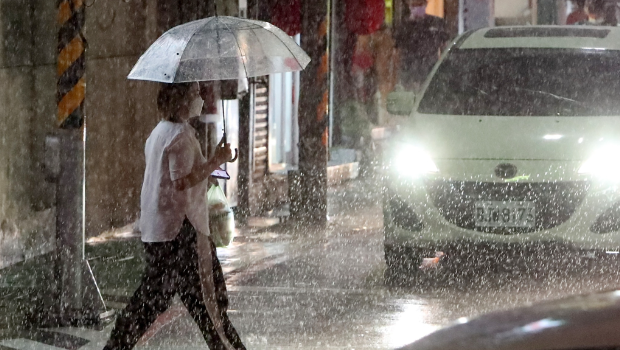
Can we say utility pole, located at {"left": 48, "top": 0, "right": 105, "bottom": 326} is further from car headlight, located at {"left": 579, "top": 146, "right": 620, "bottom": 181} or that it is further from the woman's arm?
car headlight, located at {"left": 579, "top": 146, "right": 620, "bottom": 181}

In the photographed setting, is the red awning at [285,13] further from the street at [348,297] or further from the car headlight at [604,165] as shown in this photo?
the car headlight at [604,165]

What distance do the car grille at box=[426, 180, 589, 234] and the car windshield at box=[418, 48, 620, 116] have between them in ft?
2.66

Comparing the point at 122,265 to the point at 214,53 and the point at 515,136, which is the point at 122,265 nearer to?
the point at 515,136

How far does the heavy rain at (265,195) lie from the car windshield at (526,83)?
0.02m

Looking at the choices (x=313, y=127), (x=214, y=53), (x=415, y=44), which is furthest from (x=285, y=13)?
(x=415, y=44)

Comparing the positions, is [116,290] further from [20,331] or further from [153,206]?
[153,206]

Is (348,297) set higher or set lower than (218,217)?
lower

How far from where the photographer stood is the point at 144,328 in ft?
18.1

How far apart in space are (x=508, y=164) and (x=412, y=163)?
28.1 inches

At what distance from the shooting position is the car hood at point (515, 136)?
8.00 meters

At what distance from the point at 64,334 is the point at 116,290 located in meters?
1.45

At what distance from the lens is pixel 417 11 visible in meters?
22.5

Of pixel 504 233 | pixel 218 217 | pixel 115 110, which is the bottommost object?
pixel 504 233

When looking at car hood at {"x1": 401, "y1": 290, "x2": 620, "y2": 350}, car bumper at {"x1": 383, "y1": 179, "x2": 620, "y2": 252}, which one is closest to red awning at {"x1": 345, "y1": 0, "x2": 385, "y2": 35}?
car bumper at {"x1": 383, "y1": 179, "x2": 620, "y2": 252}
